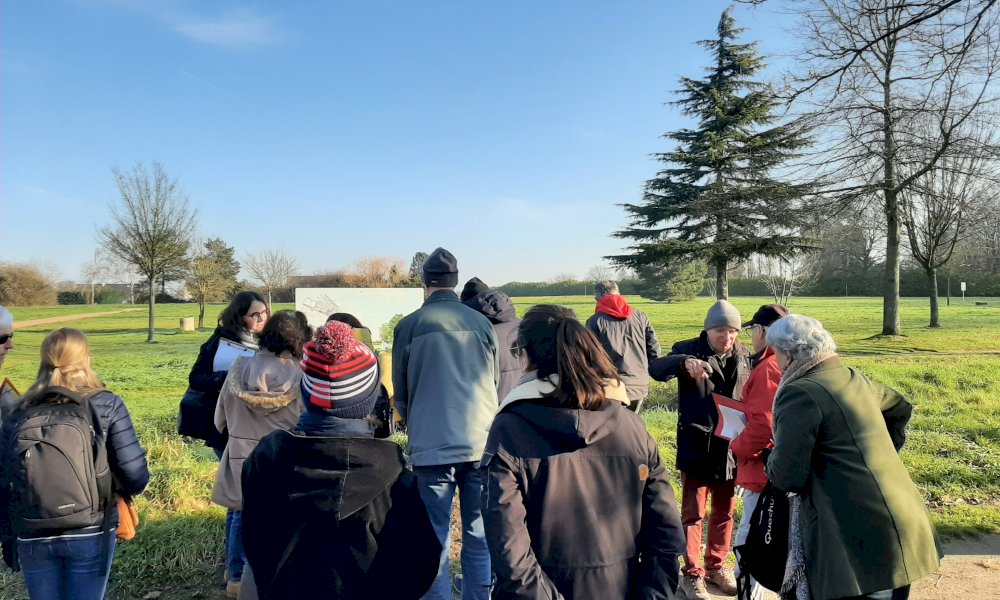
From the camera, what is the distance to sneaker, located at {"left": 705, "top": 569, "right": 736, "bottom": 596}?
385cm

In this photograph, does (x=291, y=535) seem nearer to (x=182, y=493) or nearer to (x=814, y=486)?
(x=814, y=486)

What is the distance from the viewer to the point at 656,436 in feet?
24.2

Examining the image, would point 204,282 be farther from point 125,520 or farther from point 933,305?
point 933,305

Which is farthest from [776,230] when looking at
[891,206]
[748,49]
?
[748,49]

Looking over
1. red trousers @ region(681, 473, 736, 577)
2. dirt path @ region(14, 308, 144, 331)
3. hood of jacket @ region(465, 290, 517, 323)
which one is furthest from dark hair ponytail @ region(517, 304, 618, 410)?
dirt path @ region(14, 308, 144, 331)

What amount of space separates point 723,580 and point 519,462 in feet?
9.12

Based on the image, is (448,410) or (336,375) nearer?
(336,375)

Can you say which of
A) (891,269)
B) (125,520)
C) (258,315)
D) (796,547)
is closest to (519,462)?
(796,547)

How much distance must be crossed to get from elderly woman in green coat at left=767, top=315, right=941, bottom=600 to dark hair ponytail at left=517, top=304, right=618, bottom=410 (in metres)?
0.95

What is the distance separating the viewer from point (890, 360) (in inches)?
523

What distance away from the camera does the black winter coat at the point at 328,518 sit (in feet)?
5.66

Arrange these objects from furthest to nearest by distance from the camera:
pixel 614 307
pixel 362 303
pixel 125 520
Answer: pixel 362 303 → pixel 614 307 → pixel 125 520

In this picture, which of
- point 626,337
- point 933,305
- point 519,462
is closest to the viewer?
point 519,462

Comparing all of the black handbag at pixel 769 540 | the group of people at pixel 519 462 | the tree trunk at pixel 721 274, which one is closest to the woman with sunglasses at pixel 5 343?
the group of people at pixel 519 462
